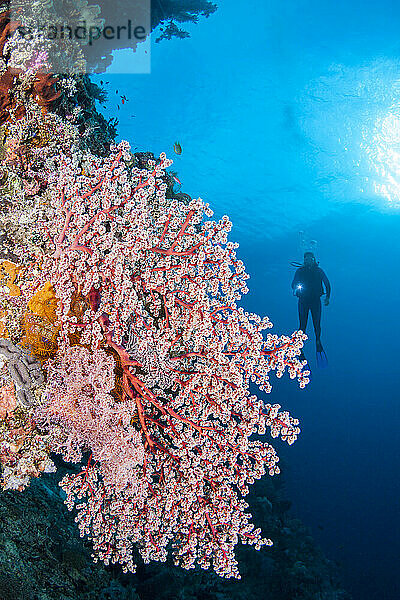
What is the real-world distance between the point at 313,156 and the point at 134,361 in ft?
107

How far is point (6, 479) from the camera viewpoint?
10.3 feet

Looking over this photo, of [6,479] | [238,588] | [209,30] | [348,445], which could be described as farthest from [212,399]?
[348,445]

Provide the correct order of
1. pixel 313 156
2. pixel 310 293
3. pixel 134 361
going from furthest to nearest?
1. pixel 313 156
2. pixel 310 293
3. pixel 134 361

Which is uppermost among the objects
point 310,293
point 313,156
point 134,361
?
point 313,156

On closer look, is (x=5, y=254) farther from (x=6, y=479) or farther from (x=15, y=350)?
(x=6, y=479)

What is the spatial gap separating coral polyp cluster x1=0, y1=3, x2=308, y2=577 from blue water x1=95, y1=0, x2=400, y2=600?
59.6 feet

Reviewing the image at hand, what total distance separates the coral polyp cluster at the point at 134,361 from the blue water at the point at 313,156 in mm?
18163

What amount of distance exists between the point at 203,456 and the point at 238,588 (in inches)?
270

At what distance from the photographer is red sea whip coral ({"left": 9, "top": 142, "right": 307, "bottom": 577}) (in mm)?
2457

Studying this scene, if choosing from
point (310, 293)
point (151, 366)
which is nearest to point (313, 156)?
point (310, 293)

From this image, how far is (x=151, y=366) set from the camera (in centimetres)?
271

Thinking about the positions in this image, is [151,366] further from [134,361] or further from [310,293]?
[310,293]

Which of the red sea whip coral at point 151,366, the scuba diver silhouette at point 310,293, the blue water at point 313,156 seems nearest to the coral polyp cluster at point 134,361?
the red sea whip coral at point 151,366

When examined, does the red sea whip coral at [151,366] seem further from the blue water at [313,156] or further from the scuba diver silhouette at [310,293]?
Result: the blue water at [313,156]
